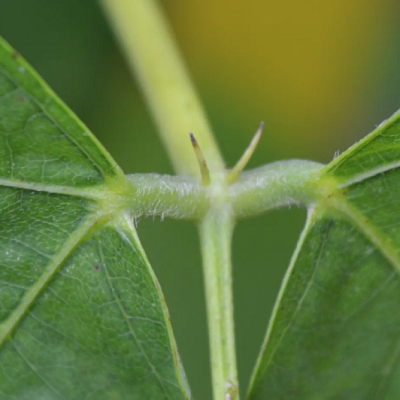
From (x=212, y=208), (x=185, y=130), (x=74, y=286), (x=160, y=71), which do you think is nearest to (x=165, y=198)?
(x=212, y=208)

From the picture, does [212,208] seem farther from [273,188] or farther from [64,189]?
[64,189]

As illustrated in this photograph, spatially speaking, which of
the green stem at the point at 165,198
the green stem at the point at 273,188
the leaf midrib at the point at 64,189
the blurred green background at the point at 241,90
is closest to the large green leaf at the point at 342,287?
the green stem at the point at 273,188

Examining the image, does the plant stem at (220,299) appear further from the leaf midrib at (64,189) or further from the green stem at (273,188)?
the leaf midrib at (64,189)

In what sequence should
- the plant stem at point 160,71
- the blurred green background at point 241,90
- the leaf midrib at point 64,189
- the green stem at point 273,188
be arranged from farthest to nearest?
the blurred green background at point 241,90
the plant stem at point 160,71
the green stem at point 273,188
the leaf midrib at point 64,189

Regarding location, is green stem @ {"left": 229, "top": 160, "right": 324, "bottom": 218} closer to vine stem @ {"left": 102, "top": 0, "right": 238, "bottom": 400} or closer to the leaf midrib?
vine stem @ {"left": 102, "top": 0, "right": 238, "bottom": 400}

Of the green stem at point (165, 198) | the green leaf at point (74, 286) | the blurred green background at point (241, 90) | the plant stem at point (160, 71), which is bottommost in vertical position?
A: the green leaf at point (74, 286)

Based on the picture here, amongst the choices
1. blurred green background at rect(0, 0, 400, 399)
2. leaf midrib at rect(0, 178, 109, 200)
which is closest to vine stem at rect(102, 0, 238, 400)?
leaf midrib at rect(0, 178, 109, 200)
